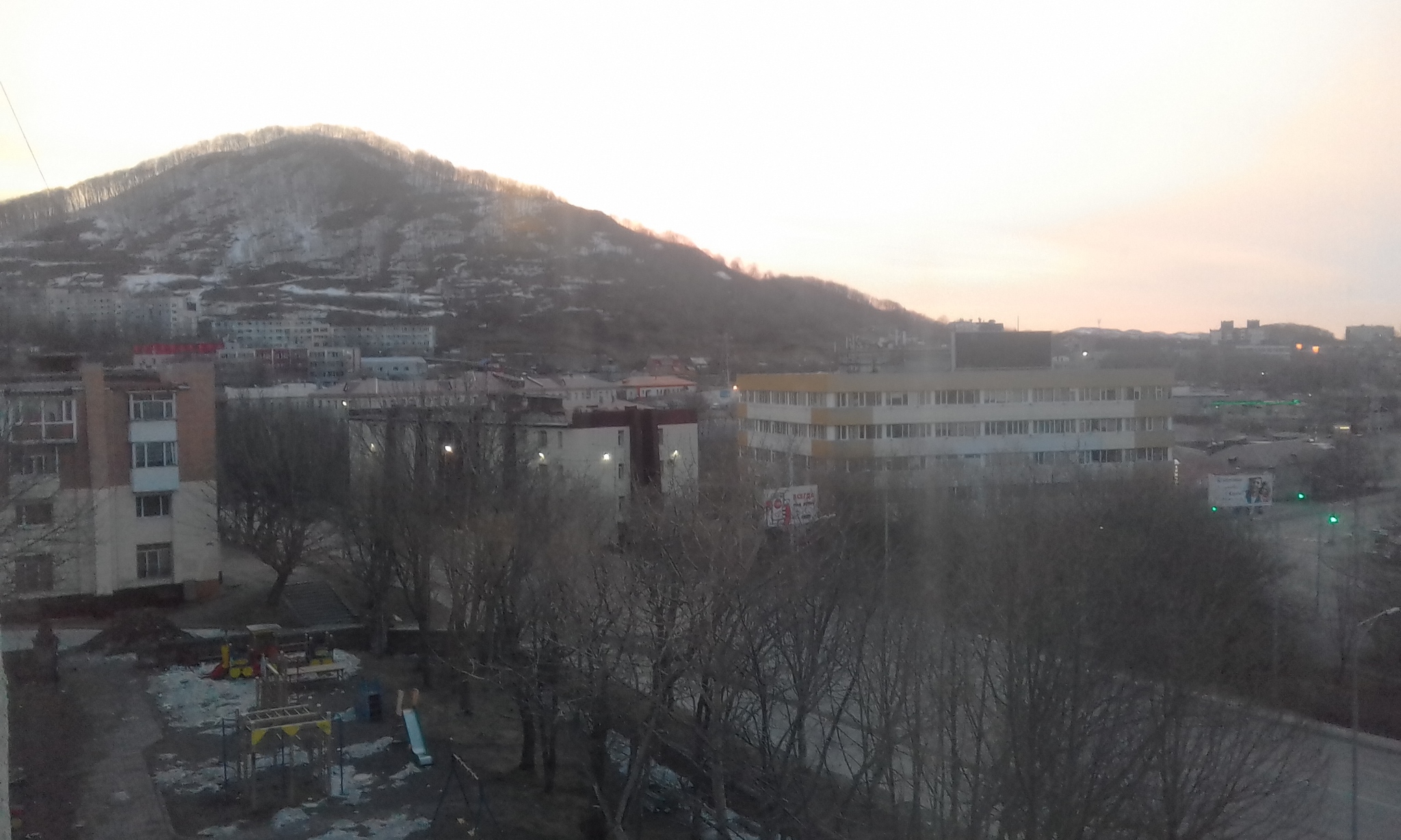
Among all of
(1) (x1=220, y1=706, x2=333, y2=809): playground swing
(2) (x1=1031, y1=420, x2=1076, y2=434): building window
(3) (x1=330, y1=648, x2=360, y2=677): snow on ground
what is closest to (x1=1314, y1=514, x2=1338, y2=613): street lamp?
(1) (x1=220, y1=706, x2=333, y2=809): playground swing

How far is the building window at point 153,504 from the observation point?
39.5 ft

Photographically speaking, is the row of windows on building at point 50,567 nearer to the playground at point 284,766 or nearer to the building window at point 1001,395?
the playground at point 284,766

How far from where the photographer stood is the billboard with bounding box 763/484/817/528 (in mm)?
9016

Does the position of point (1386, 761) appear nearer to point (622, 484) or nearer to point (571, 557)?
point (571, 557)

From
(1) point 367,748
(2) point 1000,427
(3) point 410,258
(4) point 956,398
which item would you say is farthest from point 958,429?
(3) point 410,258

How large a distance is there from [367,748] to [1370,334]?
10.4 meters

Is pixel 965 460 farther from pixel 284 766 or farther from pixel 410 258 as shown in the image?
pixel 410 258

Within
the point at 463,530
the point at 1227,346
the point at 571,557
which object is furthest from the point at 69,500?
the point at 1227,346

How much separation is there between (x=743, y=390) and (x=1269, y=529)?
39.1 feet

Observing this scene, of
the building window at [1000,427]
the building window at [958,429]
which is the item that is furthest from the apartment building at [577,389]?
the building window at [1000,427]

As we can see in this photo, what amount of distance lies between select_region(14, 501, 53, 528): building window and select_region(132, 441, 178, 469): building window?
122 cm

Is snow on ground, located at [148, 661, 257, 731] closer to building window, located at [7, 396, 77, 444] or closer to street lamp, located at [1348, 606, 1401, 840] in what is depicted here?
building window, located at [7, 396, 77, 444]

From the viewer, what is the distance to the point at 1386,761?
6949 mm

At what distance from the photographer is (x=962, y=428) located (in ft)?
56.8
